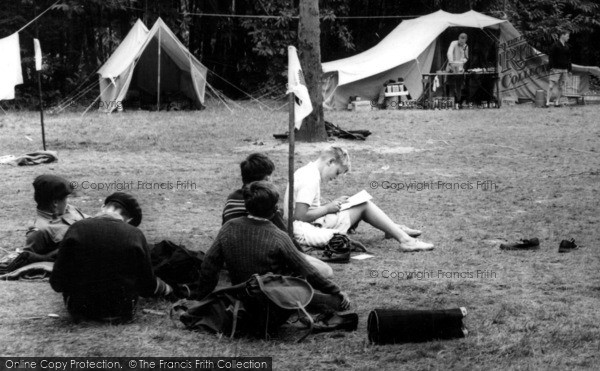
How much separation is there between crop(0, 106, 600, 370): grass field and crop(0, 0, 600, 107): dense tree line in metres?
4.71

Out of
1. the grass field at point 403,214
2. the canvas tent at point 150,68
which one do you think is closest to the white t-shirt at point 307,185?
the grass field at point 403,214

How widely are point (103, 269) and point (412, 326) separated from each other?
174 cm

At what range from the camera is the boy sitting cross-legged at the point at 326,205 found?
747cm

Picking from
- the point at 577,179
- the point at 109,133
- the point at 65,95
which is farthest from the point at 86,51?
the point at 577,179

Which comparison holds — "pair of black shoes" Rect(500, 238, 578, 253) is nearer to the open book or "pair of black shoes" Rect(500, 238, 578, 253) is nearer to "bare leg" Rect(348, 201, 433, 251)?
"bare leg" Rect(348, 201, 433, 251)

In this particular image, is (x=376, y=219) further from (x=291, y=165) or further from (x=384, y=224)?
(x=291, y=165)

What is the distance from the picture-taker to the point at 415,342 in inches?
203

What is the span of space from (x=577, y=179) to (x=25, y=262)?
711 cm

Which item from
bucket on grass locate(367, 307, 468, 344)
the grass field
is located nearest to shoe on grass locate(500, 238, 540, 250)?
the grass field

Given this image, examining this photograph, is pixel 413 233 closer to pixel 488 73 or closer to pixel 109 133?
pixel 109 133

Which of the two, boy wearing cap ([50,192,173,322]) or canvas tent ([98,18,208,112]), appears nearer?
boy wearing cap ([50,192,173,322])

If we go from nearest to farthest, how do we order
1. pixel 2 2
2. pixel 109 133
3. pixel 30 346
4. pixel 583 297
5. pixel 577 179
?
1. pixel 30 346
2. pixel 583 297
3. pixel 577 179
4. pixel 109 133
5. pixel 2 2

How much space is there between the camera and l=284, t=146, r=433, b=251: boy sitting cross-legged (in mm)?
7469
